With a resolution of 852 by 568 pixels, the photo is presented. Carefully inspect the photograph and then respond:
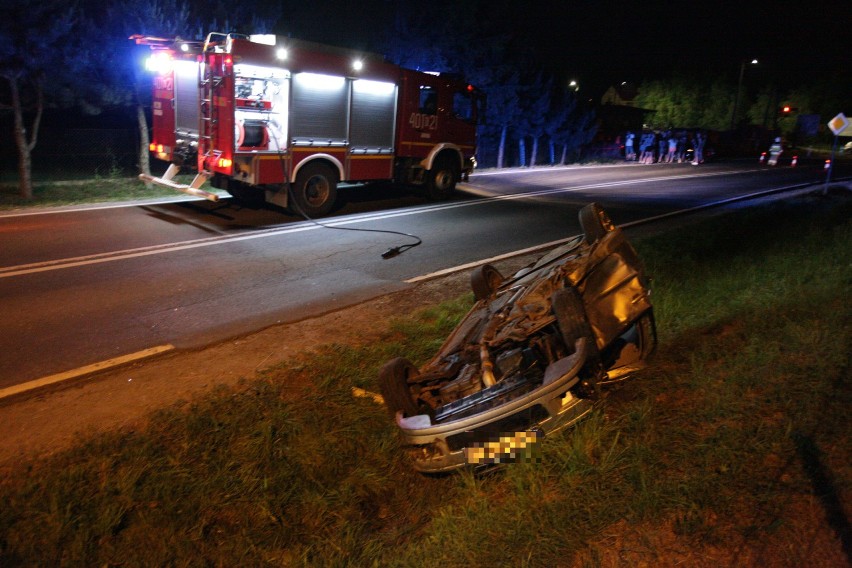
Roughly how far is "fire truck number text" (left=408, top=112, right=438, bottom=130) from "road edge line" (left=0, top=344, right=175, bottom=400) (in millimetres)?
9597

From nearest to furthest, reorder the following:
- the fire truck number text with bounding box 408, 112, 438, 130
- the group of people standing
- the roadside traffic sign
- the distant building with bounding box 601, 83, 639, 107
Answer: the fire truck number text with bounding box 408, 112, 438, 130, the roadside traffic sign, the group of people standing, the distant building with bounding box 601, 83, 639, 107

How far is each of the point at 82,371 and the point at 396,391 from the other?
289 centimetres

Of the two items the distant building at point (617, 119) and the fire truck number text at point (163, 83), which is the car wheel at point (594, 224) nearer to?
the fire truck number text at point (163, 83)

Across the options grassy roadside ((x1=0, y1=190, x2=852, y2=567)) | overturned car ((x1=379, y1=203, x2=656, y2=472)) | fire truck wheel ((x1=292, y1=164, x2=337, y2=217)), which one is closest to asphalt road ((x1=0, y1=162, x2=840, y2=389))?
fire truck wheel ((x1=292, y1=164, x2=337, y2=217))

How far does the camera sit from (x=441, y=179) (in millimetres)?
15773

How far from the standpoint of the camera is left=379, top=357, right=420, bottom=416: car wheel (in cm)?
443

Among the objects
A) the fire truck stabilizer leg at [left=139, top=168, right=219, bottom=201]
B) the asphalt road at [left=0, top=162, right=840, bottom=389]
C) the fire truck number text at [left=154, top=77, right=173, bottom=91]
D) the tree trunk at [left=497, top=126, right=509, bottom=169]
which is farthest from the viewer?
the tree trunk at [left=497, top=126, right=509, bottom=169]

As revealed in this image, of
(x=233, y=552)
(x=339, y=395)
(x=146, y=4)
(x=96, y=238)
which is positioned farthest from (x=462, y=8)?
(x=233, y=552)

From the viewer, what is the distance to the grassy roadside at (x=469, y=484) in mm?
3318

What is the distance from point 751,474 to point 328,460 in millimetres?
2528

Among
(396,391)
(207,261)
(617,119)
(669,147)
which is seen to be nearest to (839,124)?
(669,147)

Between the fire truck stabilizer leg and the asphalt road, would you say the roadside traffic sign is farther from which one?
the fire truck stabilizer leg

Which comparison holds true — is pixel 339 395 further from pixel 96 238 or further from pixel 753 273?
pixel 96 238

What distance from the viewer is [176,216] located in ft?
38.9
